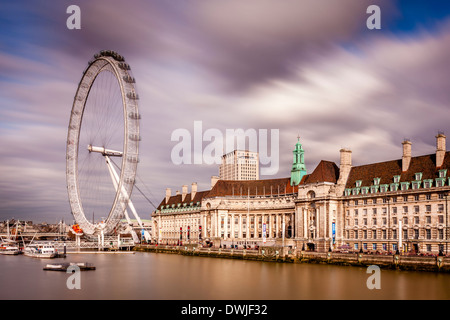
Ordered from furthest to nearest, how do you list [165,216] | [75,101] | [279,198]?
[165,216], [279,198], [75,101]

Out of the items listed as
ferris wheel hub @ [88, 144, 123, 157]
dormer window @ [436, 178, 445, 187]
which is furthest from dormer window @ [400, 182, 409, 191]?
ferris wheel hub @ [88, 144, 123, 157]

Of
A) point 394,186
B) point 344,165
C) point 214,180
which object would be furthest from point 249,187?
point 394,186

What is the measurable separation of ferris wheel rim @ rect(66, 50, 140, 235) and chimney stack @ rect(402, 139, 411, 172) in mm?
43500

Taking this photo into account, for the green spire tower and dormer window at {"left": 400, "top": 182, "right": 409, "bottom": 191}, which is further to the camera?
the green spire tower

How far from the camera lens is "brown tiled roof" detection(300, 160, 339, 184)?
88.1 meters

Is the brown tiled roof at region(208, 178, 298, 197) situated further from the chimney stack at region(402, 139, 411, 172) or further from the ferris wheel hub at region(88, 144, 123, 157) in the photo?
the chimney stack at region(402, 139, 411, 172)

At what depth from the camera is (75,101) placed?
9394 centimetres

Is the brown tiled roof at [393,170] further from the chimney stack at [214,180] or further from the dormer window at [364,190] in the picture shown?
the chimney stack at [214,180]

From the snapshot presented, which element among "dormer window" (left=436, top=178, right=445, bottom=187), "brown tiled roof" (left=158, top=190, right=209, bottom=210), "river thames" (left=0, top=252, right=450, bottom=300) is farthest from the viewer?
"brown tiled roof" (left=158, top=190, right=209, bottom=210)
